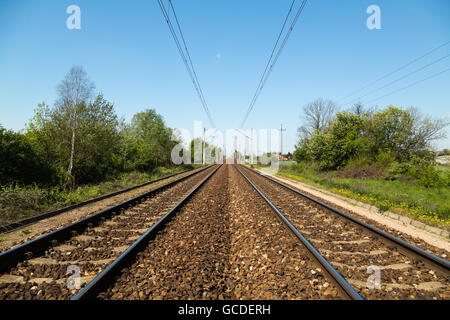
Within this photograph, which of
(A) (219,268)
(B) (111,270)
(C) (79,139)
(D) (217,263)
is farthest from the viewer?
(C) (79,139)

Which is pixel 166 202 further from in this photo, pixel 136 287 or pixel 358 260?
pixel 358 260

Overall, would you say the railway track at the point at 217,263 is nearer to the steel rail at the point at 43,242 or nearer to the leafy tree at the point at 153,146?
the steel rail at the point at 43,242

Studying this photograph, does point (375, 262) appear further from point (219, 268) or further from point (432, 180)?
point (432, 180)

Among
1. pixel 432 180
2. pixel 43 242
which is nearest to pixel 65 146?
pixel 43 242

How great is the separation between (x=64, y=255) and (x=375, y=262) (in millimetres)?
6099

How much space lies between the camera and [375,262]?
13.1ft

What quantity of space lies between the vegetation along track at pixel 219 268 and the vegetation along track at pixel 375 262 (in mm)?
570

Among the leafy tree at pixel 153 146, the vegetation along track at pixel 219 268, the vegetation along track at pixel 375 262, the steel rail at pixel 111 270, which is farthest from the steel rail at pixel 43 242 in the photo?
the leafy tree at pixel 153 146

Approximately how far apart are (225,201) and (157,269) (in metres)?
5.91

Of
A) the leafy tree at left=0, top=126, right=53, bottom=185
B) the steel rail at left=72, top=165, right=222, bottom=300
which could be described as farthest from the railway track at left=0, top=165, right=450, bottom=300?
the leafy tree at left=0, top=126, right=53, bottom=185

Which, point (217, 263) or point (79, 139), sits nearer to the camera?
point (217, 263)

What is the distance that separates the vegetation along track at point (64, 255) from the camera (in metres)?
2.97

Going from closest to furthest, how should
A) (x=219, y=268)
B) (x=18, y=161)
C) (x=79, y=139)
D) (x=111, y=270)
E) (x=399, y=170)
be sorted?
1. (x=111, y=270)
2. (x=219, y=268)
3. (x=18, y=161)
4. (x=79, y=139)
5. (x=399, y=170)
